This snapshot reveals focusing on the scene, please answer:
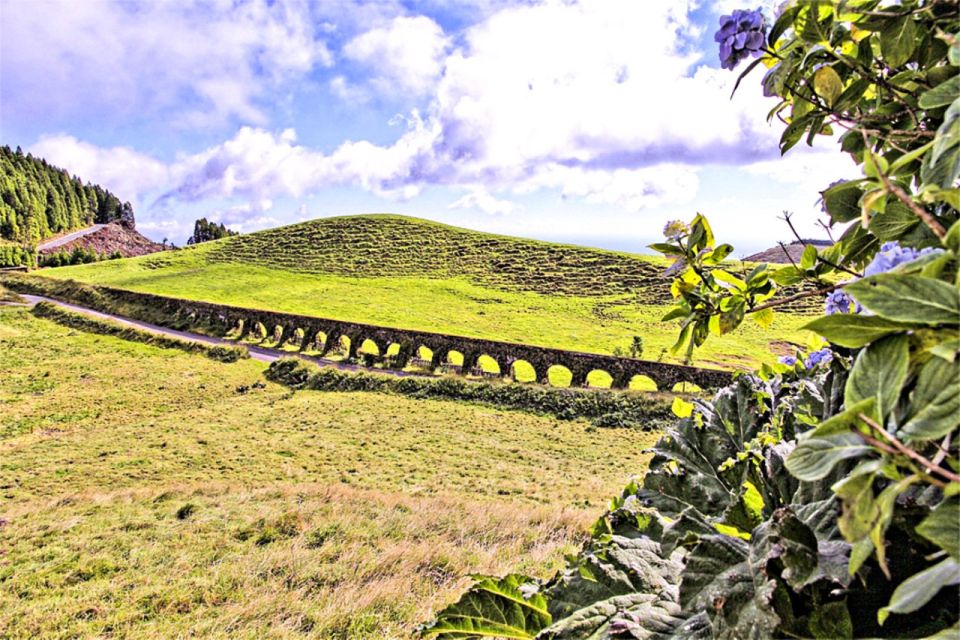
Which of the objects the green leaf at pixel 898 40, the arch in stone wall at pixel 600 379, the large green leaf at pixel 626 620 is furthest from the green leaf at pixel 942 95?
the arch in stone wall at pixel 600 379

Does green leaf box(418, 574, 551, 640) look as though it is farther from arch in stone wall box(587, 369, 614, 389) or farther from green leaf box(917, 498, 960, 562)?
arch in stone wall box(587, 369, 614, 389)

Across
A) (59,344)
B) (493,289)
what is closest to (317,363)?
(59,344)

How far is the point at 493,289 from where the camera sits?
65.7m

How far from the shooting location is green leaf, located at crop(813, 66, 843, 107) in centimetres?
118

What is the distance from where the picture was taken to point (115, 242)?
111188 millimetres

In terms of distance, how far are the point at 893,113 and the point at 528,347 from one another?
105 feet

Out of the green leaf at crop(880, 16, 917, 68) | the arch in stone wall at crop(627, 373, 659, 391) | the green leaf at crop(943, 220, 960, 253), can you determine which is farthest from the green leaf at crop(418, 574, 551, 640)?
the arch in stone wall at crop(627, 373, 659, 391)

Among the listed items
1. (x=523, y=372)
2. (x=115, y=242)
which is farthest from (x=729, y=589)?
(x=115, y=242)

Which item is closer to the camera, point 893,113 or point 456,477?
point 893,113

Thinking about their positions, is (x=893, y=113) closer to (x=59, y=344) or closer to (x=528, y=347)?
(x=528, y=347)

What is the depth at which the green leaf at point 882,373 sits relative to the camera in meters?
0.61

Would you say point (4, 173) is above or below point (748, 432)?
above

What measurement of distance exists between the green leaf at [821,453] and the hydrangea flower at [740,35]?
1076 millimetres

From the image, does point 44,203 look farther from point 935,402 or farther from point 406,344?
point 935,402
